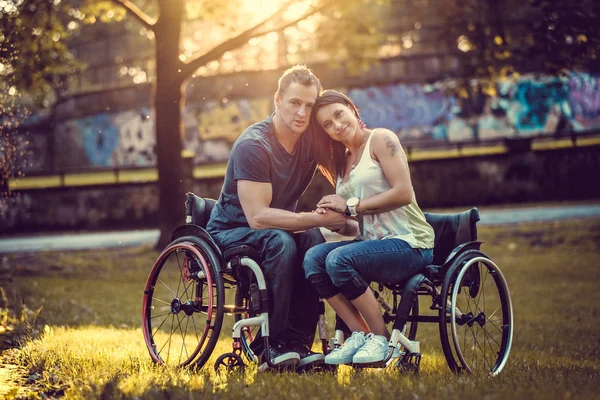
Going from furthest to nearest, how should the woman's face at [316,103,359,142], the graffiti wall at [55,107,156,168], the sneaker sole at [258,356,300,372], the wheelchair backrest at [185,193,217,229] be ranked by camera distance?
the graffiti wall at [55,107,156,168] → the wheelchair backrest at [185,193,217,229] → the woman's face at [316,103,359,142] → the sneaker sole at [258,356,300,372]

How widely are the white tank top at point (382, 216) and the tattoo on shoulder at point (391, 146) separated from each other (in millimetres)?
119

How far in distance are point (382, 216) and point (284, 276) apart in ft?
2.37

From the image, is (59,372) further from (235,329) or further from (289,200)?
(289,200)

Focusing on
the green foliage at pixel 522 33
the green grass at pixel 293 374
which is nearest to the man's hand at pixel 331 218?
the green grass at pixel 293 374

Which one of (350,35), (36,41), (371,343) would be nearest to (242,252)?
(371,343)

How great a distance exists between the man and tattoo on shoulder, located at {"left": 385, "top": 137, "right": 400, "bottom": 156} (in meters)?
0.52

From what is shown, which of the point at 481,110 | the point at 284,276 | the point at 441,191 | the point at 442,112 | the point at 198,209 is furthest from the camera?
the point at 481,110

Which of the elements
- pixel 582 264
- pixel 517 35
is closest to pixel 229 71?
pixel 517 35

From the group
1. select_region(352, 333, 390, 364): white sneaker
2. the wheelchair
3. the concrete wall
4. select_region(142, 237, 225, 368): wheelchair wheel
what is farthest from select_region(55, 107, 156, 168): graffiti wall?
select_region(352, 333, 390, 364): white sneaker

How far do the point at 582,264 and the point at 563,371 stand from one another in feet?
29.7

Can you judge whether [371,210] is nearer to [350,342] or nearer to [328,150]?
[328,150]

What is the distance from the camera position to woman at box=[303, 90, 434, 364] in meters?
4.88

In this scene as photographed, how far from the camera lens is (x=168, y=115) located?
15.5 m

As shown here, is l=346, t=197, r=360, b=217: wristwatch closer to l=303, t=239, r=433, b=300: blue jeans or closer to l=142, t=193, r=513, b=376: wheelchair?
l=303, t=239, r=433, b=300: blue jeans
